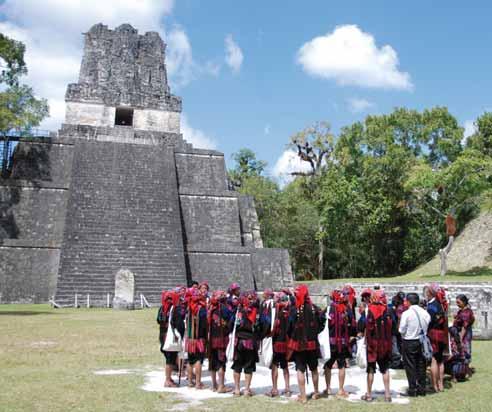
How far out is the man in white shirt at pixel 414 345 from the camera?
20.5ft

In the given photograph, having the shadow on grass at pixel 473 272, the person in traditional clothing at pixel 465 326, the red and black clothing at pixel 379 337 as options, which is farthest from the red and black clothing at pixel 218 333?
the shadow on grass at pixel 473 272

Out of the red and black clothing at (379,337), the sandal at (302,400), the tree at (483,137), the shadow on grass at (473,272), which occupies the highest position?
the tree at (483,137)

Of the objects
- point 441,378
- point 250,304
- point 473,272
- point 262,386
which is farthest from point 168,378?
point 473,272

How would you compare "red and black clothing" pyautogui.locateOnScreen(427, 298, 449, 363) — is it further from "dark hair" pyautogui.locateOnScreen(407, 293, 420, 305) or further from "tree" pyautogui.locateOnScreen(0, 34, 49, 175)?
"tree" pyautogui.locateOnScreen(0, 34, 49, 175)

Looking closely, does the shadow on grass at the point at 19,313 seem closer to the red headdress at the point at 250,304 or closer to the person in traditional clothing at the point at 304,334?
the red headdress at the point at 250,304

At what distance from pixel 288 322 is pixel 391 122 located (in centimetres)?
2477

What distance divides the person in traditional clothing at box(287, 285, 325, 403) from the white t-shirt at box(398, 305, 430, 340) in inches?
39.6

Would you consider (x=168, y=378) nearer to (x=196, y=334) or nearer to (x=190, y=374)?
(x=190, y=374)

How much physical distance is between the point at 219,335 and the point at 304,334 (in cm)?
101

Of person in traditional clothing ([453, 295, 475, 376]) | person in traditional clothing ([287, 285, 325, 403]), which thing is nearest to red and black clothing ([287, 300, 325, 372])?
person in traditional clothing ([287, 285, 325, 403])

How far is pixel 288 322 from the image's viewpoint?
6043 mm

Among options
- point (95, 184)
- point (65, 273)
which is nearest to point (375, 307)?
point (65, 273)

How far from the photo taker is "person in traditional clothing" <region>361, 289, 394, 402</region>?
6004 mm

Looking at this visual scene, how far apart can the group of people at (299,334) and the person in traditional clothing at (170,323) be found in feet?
0.04
